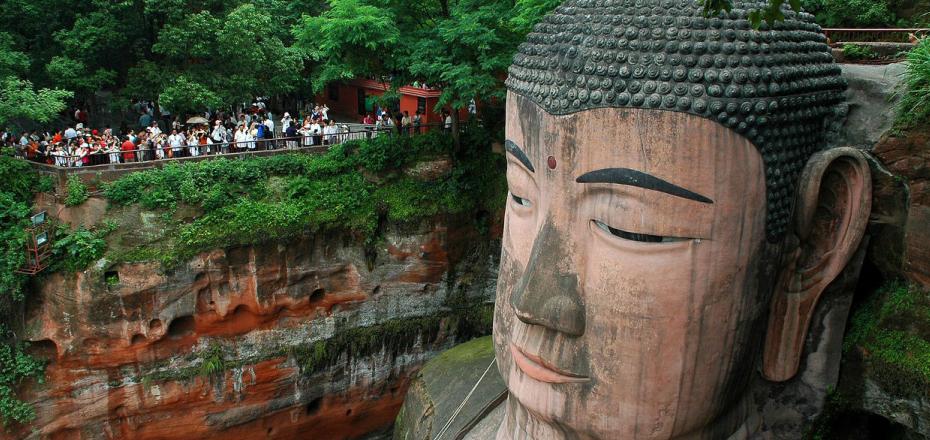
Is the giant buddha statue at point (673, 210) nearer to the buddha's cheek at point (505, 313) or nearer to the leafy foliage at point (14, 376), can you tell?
the buddha's cheek at point (505, 313)

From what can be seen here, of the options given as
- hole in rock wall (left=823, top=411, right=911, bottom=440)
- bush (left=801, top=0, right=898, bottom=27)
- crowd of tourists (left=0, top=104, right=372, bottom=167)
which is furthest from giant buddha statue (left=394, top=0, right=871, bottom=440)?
crowd of tourists (left=0, top=104, right=372, bottom=167)

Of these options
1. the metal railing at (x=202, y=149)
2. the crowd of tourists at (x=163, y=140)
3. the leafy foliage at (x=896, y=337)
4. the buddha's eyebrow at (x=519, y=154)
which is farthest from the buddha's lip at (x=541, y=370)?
the crowd of tourists at (x=163, y=140)

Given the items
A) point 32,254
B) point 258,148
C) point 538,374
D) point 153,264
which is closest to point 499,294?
point 538,374

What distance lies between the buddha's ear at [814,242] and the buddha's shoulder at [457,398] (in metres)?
3.74

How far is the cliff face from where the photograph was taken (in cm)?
1354

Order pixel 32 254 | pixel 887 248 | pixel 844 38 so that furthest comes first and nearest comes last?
pixel 32 254, pixel 844 38, pixel 887 248

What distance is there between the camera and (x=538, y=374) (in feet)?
20.5

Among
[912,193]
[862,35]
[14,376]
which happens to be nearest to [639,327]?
[912,193]

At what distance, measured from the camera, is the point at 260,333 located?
48.5ft

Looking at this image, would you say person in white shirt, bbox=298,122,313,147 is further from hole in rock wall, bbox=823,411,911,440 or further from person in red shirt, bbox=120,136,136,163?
hole in rock wall, bbox=823,411,911,440

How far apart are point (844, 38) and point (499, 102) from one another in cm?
793

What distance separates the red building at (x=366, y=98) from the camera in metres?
22.1

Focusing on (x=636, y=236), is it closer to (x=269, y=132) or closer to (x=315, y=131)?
(x=315, y=131)

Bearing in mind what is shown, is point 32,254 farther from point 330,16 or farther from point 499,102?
point 499,102
